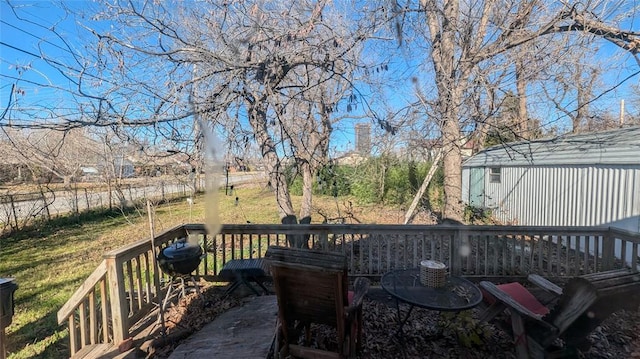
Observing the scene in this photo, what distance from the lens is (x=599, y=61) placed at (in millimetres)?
4750

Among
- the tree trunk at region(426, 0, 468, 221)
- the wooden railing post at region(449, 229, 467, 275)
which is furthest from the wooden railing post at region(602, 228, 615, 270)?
the tree trunk at region(426, 0, 468, 221)

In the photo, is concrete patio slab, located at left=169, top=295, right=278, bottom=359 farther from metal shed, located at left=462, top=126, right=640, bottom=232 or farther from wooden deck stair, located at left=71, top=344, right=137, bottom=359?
metal shed, located at left=462, top=126, right=640, bottom=232

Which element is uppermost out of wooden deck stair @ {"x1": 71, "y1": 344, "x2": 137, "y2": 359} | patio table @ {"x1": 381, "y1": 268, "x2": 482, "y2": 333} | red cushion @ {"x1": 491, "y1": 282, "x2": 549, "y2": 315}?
patio table @ {"x1": 381, "y1": 268, "x2": 482, "y2": 333}

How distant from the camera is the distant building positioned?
20.0ft

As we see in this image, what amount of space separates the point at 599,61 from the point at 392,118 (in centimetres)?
325

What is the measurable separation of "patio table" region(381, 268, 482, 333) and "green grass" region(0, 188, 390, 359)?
288 cm

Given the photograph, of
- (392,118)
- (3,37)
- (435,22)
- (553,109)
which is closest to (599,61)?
(553,109)

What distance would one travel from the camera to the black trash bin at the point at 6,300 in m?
2.07

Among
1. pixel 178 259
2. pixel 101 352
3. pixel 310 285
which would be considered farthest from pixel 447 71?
pixel 101 352

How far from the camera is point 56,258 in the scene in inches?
239

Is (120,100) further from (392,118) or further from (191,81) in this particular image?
(392,118)

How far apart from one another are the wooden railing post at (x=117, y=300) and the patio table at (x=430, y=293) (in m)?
2.22

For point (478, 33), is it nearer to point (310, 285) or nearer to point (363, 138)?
point (363, 138)

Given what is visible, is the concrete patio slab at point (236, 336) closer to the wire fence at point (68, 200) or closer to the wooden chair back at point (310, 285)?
the wooden chair back at point (310, 285)
